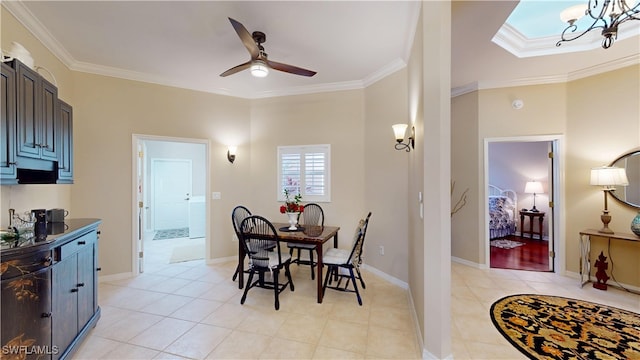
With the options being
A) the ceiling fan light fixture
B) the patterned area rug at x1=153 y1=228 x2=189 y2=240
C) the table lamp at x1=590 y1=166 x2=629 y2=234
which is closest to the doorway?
the table lamp at x1=590 y1=166 x2=629 y2=234

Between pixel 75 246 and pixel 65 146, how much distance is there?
110cm

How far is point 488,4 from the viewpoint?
2.26 meters

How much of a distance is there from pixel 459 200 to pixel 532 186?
3.11 meters

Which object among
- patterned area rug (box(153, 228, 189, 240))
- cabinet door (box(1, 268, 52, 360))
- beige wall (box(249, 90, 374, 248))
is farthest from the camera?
patterned area rug (box(153, 228, 189, 240))

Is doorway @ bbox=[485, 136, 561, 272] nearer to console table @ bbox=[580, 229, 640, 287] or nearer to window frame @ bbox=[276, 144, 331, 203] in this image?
console table @ bbox=[580, 229, 640, 287]

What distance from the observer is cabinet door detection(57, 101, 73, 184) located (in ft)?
8.08

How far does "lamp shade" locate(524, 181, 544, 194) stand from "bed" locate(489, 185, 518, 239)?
0.40m

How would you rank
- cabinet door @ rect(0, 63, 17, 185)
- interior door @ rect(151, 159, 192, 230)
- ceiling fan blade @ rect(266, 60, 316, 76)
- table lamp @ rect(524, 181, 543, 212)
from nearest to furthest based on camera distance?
cabinet door @ rect(0, 63, 17, 185), ceiling fan blade @ rect(266, 60, 316, 76), table lamp @ rect(524, 181, 543, 212), interior door @ rect(151, 159, 192, 230)

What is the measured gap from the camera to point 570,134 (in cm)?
381

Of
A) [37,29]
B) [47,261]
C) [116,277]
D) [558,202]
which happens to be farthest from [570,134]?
[116,277]

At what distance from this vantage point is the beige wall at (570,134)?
3.37 meters

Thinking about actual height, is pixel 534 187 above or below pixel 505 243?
above

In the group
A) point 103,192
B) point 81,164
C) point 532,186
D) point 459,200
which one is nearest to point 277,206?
point 103,192

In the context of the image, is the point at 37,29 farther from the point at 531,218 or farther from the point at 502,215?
the point at 531,218
